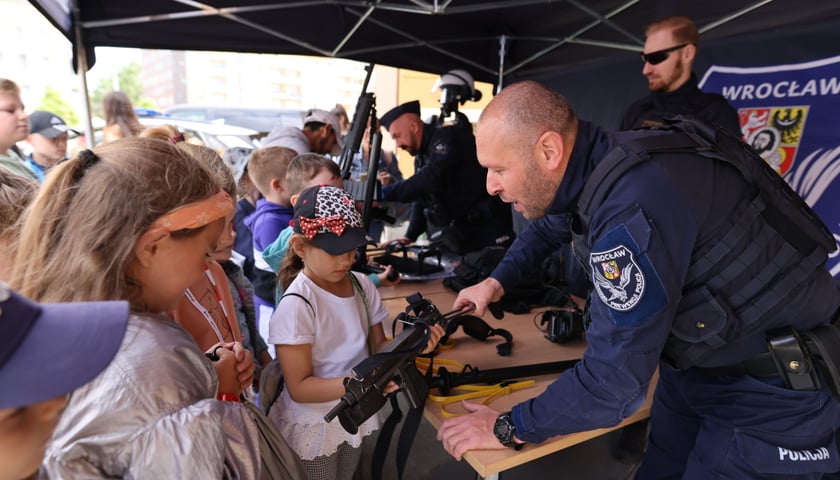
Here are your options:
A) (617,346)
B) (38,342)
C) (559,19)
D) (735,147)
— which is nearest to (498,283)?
(617,346)

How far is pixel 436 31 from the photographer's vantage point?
446 cm

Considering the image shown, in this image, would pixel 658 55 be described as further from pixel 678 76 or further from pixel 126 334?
pixel 126 334

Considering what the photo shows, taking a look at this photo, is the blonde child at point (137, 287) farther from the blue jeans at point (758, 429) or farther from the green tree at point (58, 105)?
the green tree at point (58, 105)

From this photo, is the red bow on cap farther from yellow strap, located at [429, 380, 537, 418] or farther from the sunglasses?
the sunglasses

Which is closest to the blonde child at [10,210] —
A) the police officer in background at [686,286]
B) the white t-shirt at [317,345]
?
the white t-shirt at [317,345]

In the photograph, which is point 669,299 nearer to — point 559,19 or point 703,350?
point 703,350

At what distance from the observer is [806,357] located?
120cm

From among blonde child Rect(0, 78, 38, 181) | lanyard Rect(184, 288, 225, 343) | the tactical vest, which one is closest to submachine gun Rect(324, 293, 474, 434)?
lanyard Rect(184, 288, 225, 343)

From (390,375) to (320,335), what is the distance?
1.33 ft

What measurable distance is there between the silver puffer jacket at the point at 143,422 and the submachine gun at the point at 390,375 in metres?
0.33

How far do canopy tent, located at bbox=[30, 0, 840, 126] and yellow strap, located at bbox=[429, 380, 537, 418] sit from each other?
2822 mm

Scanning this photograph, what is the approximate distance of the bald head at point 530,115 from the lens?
1.28 metres

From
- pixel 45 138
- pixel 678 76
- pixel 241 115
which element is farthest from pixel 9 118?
pixel 241 115

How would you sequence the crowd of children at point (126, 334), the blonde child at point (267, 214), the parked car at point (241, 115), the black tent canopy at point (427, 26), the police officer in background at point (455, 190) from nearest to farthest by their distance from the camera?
the crowd of children at point (126, 334)
the blonde child at point (267, 214)
the black tent canopy at point (427, 26)
the police officer in background at point (455, 190)
the parked car at point (241, 115)
